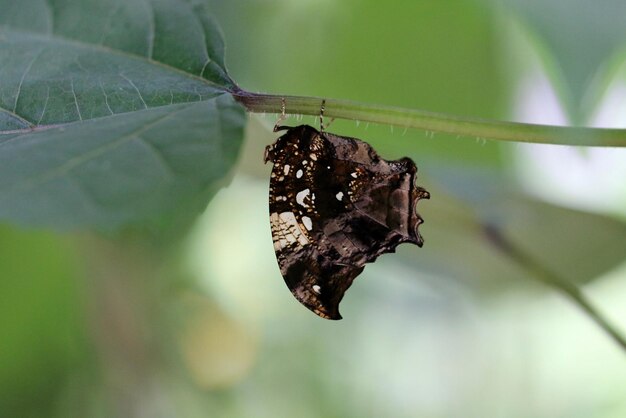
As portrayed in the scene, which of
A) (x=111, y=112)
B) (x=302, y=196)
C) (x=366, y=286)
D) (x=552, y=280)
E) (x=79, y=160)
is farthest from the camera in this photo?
(x=366, y=286)

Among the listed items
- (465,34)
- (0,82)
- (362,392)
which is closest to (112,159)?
(0,82)

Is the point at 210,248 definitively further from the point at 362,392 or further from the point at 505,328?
the point at 505,328

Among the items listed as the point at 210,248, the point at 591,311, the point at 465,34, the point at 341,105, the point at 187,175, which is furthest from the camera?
the point at 210,248

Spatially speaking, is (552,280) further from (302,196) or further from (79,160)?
(79,160)

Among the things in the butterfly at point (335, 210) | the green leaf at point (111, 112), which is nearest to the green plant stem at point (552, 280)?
the butterfly at point (335, 210)

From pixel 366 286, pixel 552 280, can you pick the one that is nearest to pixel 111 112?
pixel 552 280
